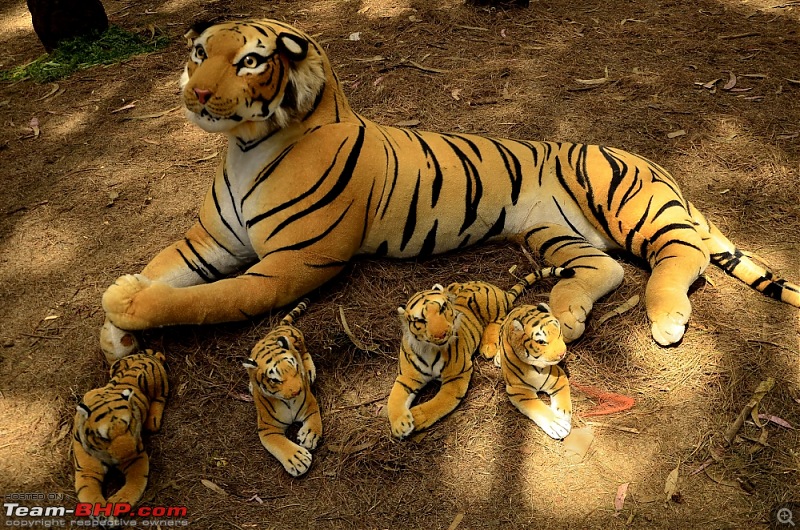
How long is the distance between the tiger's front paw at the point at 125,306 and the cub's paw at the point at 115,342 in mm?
121

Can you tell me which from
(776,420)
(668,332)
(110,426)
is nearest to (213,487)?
(110,426)

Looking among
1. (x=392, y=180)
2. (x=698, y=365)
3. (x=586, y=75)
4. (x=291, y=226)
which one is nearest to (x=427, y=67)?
(x=586, y=75)

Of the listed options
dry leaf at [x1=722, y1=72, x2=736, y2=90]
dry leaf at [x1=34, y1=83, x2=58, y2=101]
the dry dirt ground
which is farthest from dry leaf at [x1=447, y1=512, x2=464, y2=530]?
dry leaf at [x1=34, y1=83, x2=58, y2=101]

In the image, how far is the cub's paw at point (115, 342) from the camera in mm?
3254

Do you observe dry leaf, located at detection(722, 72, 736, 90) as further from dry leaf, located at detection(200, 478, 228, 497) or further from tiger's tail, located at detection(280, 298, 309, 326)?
dry leaf, located at detection(200, 478, 228, 497)

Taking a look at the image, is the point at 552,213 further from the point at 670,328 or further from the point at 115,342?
the point at 115,342

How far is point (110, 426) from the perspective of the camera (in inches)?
107

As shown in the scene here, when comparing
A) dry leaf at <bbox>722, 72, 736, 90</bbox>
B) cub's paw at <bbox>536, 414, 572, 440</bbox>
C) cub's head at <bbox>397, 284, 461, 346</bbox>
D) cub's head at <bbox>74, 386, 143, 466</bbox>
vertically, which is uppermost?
cub's head at <bbox>397, 284, 461, 346</bbox>

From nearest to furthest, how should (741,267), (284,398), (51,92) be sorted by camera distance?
(284,398)
(741,267)
(51,92)

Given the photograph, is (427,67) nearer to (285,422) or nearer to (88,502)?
(285,422)

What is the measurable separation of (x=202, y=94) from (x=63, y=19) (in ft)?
13.8

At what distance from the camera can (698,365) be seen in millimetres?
3199

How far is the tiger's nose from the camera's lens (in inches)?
117

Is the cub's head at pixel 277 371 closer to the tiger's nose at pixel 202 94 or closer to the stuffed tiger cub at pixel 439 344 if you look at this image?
the stuffed tiger cub at pixel 439 344
